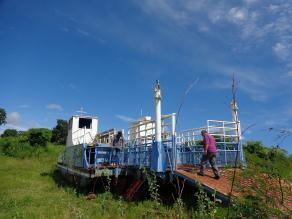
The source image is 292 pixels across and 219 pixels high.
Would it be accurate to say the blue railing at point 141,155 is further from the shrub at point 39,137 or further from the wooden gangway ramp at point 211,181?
the shrub at point 39,137

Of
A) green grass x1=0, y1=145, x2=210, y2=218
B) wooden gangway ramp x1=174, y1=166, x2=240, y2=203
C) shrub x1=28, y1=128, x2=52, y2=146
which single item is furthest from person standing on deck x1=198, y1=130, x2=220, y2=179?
shrub x1=28, y1=128, x2=52, y2=146

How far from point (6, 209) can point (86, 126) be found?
10830mm

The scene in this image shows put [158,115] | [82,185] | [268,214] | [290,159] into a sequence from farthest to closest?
[82,185], [158,115], [290,159], [268,214]

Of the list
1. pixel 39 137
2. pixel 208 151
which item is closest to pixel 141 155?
pixel 208 151

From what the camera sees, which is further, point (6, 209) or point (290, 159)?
point (6, 209)

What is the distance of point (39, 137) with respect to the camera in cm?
3391

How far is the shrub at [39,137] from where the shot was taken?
33.8m

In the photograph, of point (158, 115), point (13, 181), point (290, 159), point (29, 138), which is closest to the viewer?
point (290, 159)

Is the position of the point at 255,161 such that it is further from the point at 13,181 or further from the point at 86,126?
the point at 86,126

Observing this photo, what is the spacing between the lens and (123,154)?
13172 millimetres

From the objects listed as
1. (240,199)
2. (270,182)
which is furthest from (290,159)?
(240,199)

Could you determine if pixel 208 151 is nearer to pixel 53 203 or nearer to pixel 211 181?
pixel 211 181

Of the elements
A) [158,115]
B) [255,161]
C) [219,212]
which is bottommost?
[219,212]

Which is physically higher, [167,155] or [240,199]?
[167,155]
